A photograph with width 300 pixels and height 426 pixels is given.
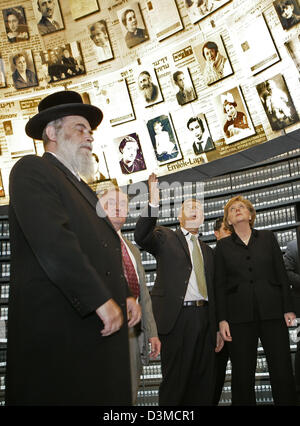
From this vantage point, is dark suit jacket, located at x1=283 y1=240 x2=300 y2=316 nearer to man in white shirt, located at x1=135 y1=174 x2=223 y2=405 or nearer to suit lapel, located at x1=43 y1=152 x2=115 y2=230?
man in white shirt, located at x1=135 y1=174 x2=223 y2=405

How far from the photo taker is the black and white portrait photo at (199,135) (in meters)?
4.57

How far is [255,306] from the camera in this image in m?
3.21

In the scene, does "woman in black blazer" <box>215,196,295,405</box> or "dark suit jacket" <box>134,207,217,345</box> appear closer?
"woman in black blazer" <box>215,196,295,405</box>

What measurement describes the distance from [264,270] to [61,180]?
186 cm

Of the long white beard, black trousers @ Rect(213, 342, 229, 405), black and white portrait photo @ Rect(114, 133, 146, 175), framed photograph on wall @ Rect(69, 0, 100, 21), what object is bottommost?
black trousers @ Rect(213, 342, 229, 405)

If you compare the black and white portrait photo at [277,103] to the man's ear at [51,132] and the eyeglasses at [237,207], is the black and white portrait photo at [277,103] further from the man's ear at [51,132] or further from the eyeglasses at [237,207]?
the man's ear at [51,132]

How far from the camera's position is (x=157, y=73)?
4.92 meters

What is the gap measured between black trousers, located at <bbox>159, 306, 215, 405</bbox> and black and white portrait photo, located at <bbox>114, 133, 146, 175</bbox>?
2.04m

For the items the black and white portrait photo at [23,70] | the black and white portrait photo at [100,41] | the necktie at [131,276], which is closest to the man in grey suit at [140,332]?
the necktie at [131,276]

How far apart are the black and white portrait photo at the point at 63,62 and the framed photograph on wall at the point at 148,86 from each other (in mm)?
670

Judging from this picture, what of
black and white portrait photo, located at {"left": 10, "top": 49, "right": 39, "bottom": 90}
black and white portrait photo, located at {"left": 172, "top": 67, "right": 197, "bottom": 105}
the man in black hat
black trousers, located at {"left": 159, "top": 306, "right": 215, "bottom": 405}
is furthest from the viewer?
black and white portrait photo, located at {"left": 10, "top": 49, "right": 39, "bottom": 90}

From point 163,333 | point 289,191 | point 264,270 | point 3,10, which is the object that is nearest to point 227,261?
point 264,270

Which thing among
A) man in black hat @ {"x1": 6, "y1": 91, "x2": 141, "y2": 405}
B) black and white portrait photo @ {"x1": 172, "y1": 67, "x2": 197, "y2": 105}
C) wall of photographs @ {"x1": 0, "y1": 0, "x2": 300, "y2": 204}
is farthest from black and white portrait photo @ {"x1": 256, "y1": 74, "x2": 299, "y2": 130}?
man in black hat @ {"x1": 6, "y1": 91, "x2": 141, "y2": 405}

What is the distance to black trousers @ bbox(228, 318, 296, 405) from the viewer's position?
310cm
